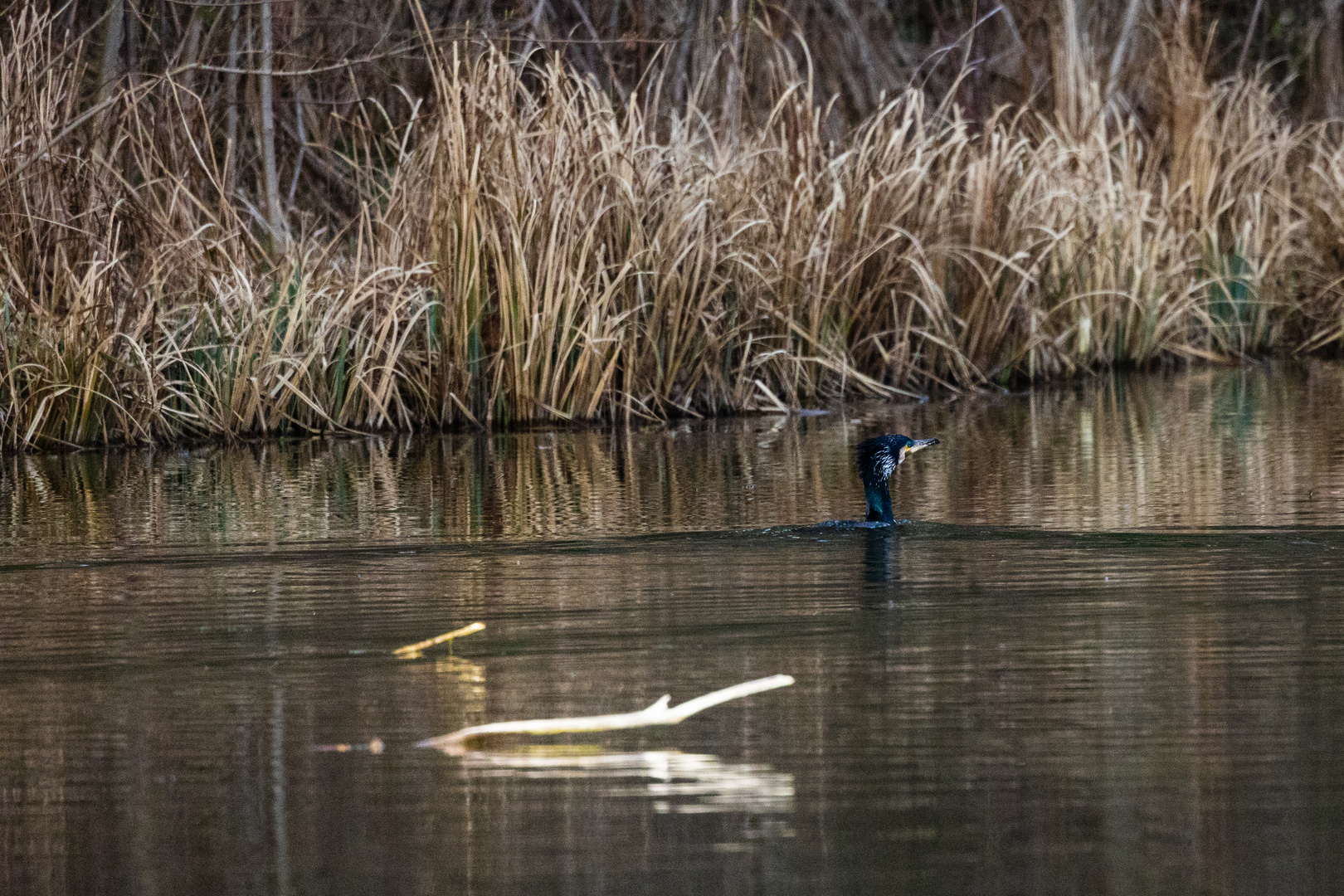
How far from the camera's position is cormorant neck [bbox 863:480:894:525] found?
626 cm

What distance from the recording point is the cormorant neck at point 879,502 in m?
6.26

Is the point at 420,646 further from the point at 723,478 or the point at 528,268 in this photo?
the point at 528,268

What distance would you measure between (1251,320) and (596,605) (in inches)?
352

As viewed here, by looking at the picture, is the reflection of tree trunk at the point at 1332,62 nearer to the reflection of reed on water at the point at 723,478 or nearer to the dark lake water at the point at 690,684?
the reflection of reed on water at the point at 723,478

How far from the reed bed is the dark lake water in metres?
1.87

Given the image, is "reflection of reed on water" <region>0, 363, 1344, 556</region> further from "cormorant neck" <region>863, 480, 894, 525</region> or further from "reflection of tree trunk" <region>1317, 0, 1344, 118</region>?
"reflection of tree trunk" <region>1317, 0, 1344, 118</region>

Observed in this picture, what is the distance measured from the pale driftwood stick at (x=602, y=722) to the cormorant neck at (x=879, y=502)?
8.78ft

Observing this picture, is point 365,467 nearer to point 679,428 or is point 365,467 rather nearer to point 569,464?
point 569,464

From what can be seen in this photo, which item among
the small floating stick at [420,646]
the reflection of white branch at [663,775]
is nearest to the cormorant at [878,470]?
the small floating stick at [420,646]

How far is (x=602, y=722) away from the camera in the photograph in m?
3.23

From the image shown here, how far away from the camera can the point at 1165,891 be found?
2.65 m

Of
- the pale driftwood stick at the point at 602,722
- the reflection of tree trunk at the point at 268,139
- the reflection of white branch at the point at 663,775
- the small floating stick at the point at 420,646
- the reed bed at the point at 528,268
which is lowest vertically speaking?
the reflection of white branch at the point at 663,775

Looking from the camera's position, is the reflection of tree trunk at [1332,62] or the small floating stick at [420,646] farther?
the reflection of tree trunk at [1332,62]

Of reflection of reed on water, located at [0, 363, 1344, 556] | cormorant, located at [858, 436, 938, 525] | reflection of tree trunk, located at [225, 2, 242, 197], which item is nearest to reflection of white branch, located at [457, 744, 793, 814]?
reflection of reed on water, located at [0, 363, 1344, 556]
